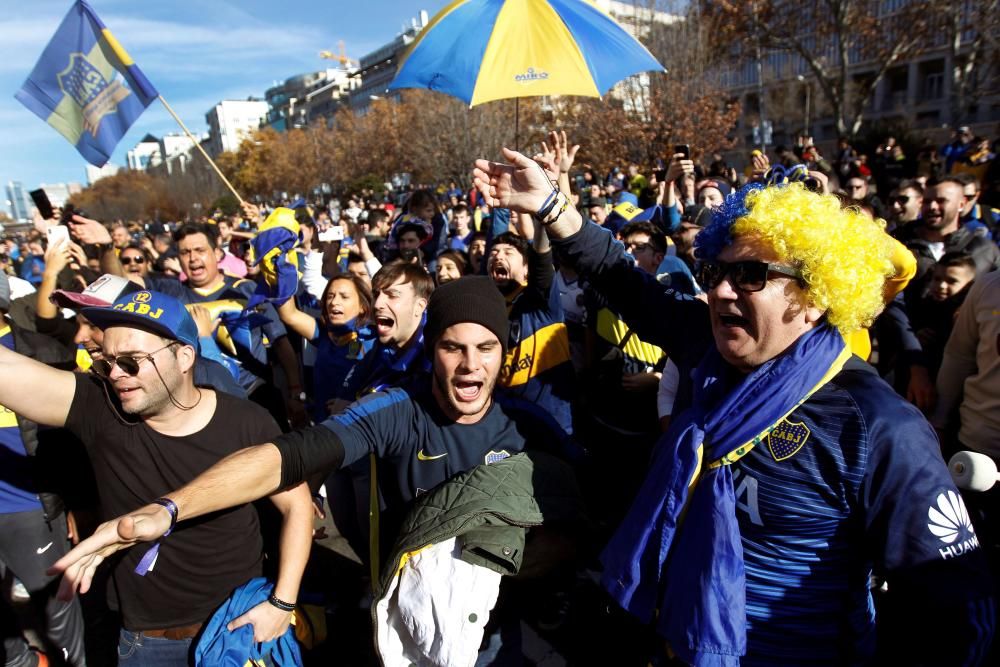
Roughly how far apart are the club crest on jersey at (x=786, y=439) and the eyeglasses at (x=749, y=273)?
1.21 feet

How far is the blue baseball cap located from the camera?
6.75ft

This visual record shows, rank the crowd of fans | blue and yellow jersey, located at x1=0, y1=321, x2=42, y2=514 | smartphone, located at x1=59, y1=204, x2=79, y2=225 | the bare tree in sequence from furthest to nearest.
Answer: the bare tree < smartphone, located at x1=59, y1=204, x2=79, y2=225 < blue and yellow jersey, located at x1=0, y1=321, x2=42, y2=514 < the crowd of fans

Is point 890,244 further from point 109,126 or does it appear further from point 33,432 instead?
point 109,126

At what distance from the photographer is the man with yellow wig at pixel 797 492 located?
133 cm

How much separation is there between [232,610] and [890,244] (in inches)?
96.0

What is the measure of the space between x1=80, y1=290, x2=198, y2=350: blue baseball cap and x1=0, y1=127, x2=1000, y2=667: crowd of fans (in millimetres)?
13

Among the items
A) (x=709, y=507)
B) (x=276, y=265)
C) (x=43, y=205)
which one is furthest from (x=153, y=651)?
(x=43, y=205)

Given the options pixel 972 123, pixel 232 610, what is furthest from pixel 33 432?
pixel 972 123

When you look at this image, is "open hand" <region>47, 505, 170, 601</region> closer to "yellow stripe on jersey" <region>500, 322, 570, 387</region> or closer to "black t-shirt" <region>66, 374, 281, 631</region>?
"black t-shirt" <region>66, 374, 281, 631</region>

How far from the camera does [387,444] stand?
2047 mm

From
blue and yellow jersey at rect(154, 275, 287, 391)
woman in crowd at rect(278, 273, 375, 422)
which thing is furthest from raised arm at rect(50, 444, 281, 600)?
blue and yellow jersey at rect(154, 275, 287, 391)

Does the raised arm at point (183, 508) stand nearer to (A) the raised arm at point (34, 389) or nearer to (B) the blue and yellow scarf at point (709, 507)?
(A) the raised arm at point (34, 389)

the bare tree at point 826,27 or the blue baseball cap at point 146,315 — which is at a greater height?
the bare tree at point 826,27

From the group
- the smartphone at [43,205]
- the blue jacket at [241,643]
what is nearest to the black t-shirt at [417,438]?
the blue jacket at [241,643]
